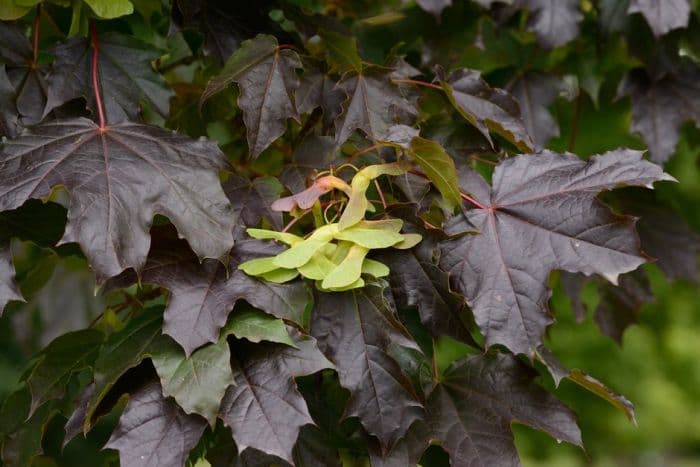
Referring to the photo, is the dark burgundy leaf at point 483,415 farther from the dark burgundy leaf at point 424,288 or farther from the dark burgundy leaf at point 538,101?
the dark burgundy leaf at point 538,101

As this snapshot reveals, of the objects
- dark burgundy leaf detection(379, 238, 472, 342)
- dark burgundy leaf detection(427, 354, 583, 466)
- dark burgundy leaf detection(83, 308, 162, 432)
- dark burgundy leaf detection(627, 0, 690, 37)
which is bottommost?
dark burgundy leaf detection(427, 354, 583, 466)

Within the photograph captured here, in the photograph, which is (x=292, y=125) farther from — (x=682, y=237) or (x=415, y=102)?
(x=682, y=237)

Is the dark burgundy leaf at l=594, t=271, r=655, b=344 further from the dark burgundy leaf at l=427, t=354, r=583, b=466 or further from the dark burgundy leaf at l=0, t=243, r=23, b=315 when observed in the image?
the dark burgundy leaf at l=0, t=243, r=23, b=315

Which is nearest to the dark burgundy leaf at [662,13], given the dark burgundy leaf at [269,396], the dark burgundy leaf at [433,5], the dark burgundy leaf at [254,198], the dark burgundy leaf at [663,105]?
the dark burgundy leaf at [663,105]

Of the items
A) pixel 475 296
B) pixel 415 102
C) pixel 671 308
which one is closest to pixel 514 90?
pixel 415 102

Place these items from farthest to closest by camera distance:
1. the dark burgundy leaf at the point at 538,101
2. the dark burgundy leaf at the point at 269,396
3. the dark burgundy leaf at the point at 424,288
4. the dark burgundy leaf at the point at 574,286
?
the dark burgundy leaf at the point at 574,286 → the dark burgundy leaf at the point at 538,101 → the dark burgundy leaf at the point at 424,288 → the dark burgundy leaf at the point at 269,396

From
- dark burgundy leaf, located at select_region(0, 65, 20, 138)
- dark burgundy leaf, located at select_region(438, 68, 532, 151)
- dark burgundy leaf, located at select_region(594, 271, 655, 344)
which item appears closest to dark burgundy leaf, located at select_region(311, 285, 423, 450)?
dark burgundy leaf, located at select_region(438, 68, 532, 151)
